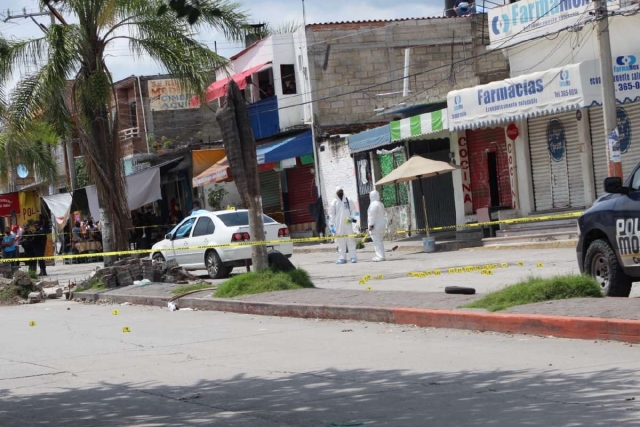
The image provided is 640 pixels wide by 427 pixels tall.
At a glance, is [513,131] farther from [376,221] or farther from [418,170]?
[376,221]

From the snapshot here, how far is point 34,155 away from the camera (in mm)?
44281

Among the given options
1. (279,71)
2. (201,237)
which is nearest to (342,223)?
(201,237)

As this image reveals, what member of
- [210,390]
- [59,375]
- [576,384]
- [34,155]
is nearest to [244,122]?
[59,375]

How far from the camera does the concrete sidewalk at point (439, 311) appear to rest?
32.6 feet

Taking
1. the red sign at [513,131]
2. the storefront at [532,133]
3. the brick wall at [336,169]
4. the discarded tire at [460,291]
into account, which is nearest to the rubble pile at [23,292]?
the discarded tire at [460,291]

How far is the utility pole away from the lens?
2111 cm

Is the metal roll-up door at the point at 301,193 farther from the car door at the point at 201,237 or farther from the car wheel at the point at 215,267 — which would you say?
the car wheel at the point at 215,267

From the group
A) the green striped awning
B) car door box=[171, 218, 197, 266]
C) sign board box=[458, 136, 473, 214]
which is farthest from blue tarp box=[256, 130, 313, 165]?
car door box=[171, 218, 197, 266]

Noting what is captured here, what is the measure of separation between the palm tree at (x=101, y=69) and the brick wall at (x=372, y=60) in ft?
50.4

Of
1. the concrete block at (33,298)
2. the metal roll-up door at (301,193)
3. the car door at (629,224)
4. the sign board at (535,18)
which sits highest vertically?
the sign board at (535,18)

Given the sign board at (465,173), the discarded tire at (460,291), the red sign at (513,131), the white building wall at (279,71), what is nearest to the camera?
the discarded tire at (460,291)

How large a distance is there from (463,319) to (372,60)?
2770cm

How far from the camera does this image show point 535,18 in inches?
1061

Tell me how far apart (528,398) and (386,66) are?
3176cm
